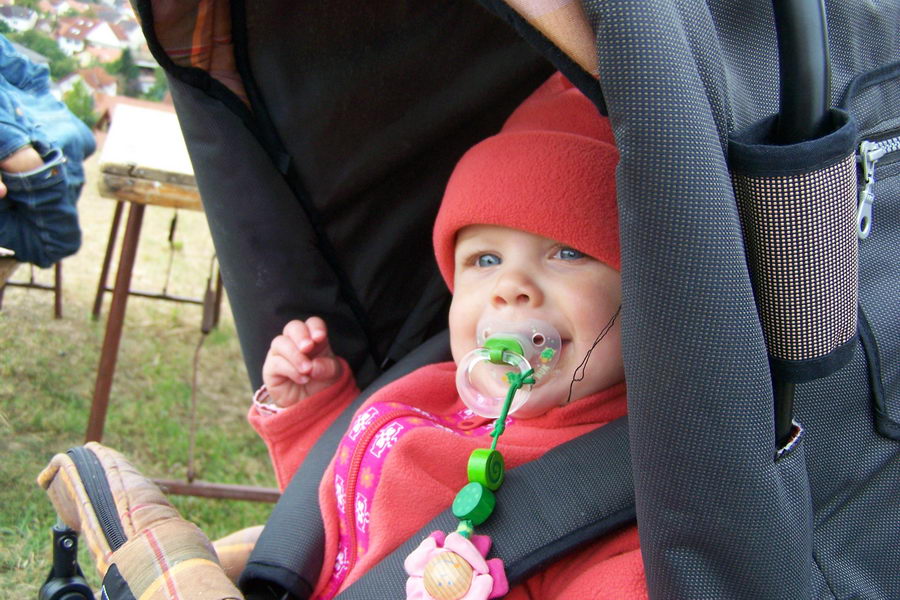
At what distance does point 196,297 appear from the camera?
3.50 meters

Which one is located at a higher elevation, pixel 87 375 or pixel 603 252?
pixel 603 252

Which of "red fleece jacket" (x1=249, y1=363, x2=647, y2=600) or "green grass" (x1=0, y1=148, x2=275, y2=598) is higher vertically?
"red fleece jacket" (x1=249, y1=363, x2=647, y2=600)

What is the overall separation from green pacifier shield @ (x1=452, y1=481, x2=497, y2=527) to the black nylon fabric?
239mm

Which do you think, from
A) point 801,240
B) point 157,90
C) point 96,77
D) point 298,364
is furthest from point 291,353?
point 157,90

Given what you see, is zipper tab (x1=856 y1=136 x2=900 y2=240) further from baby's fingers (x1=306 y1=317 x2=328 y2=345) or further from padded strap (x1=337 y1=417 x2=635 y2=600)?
baby's fingers (x1=306 y1=317 x2=328 y2=345)

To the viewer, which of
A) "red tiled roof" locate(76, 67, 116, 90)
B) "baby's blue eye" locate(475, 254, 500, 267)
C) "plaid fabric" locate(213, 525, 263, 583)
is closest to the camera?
"baby's blue eye" locate(475, 254, 500, 267)

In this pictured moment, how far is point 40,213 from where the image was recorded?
6.91ft

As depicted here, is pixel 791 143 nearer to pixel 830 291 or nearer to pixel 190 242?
pixel 830 291

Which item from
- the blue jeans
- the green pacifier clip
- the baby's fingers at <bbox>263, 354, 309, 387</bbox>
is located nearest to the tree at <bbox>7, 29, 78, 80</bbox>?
the blue jeans

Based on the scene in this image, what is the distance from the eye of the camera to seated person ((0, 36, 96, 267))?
1.82 meters

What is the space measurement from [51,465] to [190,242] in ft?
8.68

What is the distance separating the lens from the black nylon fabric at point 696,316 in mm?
670

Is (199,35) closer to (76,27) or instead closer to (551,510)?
(76,27)

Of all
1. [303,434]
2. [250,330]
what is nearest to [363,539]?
[303,434]
